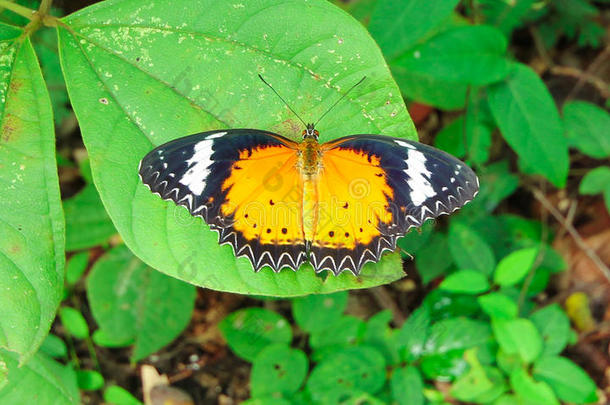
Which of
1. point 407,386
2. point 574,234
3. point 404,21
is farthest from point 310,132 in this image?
point 574,234

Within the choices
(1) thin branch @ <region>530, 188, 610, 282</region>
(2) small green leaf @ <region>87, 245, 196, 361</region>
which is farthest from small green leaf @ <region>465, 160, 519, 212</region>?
(2) small green leaf @ <region>87, 245, 196, 361</region>

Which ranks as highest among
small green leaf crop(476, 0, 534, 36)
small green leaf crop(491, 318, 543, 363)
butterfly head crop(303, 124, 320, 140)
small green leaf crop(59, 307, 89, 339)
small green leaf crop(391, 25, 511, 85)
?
small green leaf crop(476, 0, 534, 36)

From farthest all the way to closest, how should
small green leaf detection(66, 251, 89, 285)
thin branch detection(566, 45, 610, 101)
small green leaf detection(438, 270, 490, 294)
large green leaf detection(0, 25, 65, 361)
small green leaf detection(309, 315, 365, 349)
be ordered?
thin branch detection(566, 45, 610, 101) → small green leaf detection(66, 251, 89, 285) → small green leaf detection(309, 315, 365, 349) → small green leaf detection(438, 270, 490, 294) → large green leaf detection(0, 25, 65, 361)

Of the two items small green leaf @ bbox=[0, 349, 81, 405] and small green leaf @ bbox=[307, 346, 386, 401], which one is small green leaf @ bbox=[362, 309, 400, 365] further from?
small green leaf @ bbox=[0, 349, 81, 405]

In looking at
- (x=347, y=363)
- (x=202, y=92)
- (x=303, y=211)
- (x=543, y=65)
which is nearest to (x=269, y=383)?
(x=347, y=363)

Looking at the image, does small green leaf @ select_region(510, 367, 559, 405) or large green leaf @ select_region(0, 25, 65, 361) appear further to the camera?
small green leaf @ select_region(510, 367, 559, 405)

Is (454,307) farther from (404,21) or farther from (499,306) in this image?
(404,21)

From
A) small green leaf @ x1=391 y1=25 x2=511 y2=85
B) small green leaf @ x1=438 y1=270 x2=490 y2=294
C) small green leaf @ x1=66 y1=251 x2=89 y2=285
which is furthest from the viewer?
small green leaf @ x1=66 y1=251 x2=89 y2=285
